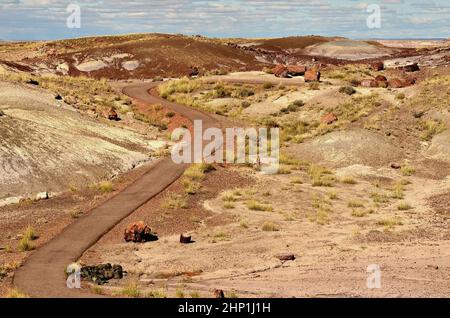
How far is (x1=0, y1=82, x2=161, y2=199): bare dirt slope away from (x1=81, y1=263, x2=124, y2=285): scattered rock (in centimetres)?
1063

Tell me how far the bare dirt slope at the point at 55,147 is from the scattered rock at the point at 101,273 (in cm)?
1063

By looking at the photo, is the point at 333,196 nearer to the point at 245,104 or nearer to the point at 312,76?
the point at 245,104

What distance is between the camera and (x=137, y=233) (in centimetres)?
2234

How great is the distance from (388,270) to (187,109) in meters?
38.1

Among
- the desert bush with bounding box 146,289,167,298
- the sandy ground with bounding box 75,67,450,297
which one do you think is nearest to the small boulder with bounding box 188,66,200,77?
the sandy ground with bounding box 75,67,450,297

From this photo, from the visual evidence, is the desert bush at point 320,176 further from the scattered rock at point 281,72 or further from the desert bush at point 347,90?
the scattered rock at point 281,72

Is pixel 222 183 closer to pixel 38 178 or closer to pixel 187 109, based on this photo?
pixel 38 178

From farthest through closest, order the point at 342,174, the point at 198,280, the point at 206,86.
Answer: the point at 206,86, the point at 342,174, the point at 198,280

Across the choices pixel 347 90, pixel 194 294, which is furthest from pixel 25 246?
pixel 347 90

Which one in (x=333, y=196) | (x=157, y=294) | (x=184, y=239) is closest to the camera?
(x=157, y=294)

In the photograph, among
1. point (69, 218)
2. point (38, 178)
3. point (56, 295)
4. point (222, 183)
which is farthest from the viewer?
point (222, 183)

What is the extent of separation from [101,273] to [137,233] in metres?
4.29
